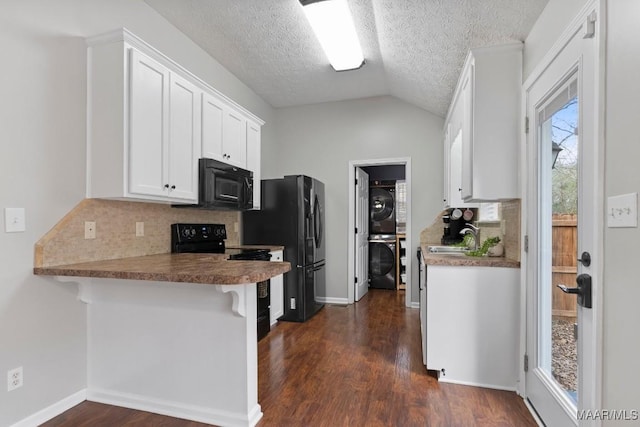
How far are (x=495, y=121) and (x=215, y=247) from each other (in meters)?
2.64

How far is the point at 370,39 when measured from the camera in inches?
118

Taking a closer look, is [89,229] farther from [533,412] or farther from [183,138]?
[533,412]

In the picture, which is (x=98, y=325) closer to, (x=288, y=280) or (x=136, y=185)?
(x=136, y=185)

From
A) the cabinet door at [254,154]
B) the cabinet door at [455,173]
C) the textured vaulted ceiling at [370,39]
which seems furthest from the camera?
A: the cabinet door at [254,154]

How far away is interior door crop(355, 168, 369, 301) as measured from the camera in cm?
472

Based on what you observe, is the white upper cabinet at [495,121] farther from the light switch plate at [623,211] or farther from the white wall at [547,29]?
the light switch plate at [623,211]

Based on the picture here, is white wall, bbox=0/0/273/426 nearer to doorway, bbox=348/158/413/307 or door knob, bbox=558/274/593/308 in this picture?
door knob, bbox=558/274/593/308

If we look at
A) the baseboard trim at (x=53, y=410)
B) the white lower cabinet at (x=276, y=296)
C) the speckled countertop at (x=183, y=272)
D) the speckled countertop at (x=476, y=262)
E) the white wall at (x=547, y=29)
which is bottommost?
the baseboard trim at (x=53, y=410)

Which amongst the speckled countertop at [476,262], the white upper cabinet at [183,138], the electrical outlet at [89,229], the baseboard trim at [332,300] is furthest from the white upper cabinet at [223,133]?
the baseboard trim at [332,300]

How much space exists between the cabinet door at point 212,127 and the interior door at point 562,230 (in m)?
2.34

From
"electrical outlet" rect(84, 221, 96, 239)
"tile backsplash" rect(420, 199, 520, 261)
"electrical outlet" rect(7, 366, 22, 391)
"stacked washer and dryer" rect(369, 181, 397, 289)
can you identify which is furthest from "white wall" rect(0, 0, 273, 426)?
"stacked washer and dryer" rect(369, 181, 397, 289)

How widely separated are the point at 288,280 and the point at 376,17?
2.75 meters

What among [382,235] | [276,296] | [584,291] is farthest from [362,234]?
[584,291]

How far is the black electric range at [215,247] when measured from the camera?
2.81 meters
